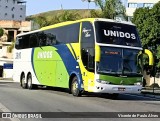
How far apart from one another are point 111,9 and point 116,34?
3309 centimetres

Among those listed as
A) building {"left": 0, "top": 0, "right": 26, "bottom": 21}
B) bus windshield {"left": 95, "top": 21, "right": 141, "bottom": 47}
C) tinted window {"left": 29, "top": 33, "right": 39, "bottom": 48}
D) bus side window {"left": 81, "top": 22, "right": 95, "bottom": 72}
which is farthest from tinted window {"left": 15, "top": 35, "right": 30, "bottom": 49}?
building {"left": 0, "top": 0, "right": 26, "bottom": 21}

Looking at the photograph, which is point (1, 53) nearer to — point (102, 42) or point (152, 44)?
point (152, 44)

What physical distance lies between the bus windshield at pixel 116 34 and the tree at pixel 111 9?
32188 mm

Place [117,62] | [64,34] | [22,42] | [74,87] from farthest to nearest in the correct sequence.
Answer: [22,42] → [64,34] → [74,87] → [117,62]

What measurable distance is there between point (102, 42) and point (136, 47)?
6.11 ft

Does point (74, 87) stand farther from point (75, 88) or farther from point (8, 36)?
point (8, 36)

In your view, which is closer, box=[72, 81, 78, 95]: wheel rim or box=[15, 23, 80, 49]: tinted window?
box=[72, 81, 78, 95]: wheel rim

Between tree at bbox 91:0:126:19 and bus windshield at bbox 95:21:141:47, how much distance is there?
1267 inches

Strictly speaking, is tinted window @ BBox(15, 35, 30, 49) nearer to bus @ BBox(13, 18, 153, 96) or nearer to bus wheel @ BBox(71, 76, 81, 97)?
bus @ BBox(13, 18, 153, 96)

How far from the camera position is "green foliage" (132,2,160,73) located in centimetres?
5203

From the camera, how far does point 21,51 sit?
103ft

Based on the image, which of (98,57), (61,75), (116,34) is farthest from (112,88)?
(61,75)

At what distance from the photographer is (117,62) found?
66.7ft

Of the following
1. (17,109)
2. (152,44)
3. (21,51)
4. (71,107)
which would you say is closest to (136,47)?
(71,107)
